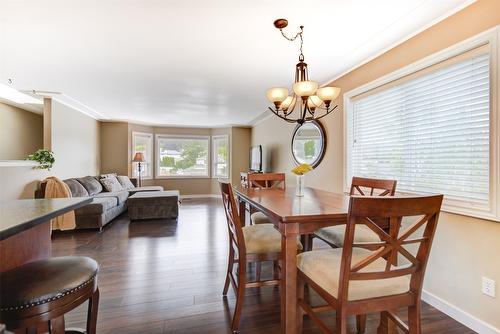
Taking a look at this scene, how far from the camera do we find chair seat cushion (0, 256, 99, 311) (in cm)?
92

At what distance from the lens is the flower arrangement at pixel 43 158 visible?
12.9ft

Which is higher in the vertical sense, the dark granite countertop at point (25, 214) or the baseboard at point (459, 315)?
the dark granite countertop at point (25, 214)

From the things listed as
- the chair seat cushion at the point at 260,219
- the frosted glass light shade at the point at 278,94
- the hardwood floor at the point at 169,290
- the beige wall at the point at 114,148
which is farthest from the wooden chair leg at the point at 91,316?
the beige wall at the point at 114,148

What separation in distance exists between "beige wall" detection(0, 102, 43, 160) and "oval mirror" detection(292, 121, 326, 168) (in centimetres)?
534

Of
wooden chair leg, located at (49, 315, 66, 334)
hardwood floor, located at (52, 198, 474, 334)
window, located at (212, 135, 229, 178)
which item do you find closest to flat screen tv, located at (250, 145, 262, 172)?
window, located at (212, 135, 229, 178)

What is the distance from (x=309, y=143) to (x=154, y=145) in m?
5.37

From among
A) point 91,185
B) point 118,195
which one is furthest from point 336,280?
point 91,185

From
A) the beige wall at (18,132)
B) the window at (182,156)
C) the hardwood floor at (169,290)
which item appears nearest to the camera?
the hardwood floor at (169,290)

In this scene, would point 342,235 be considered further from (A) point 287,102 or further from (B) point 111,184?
(B) point 111,184

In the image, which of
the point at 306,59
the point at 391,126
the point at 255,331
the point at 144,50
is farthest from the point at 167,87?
the point at 255,331

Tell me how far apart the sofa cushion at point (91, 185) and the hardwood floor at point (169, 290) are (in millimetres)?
1134

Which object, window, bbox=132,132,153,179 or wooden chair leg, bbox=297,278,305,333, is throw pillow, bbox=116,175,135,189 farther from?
wooden chair leg, bbox=297,278,305,333

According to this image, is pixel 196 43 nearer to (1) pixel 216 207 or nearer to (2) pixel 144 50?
(2) pixel 144 50

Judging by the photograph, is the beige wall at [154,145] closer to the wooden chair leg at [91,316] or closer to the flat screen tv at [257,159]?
the flat screen tv at [257,159]
